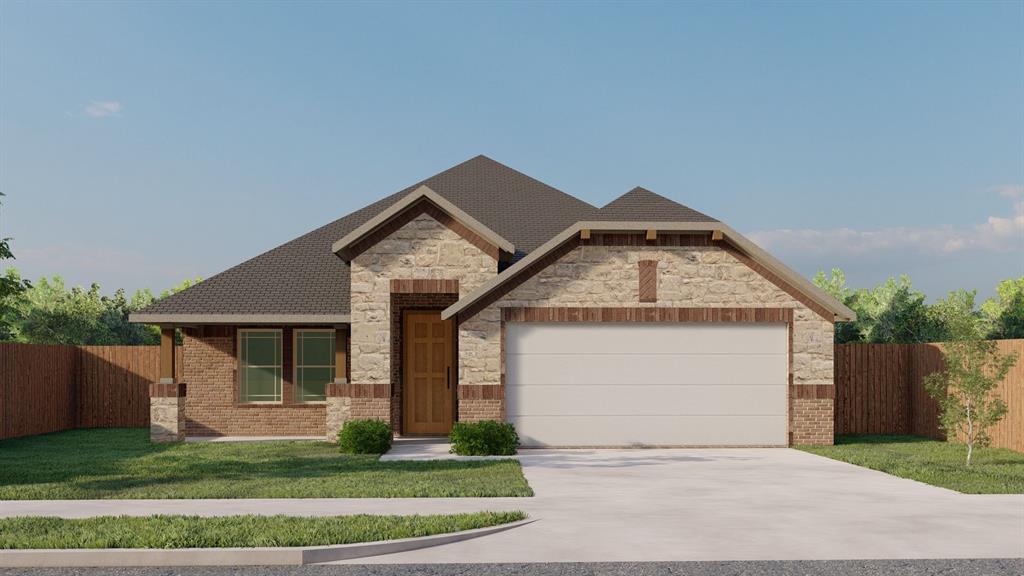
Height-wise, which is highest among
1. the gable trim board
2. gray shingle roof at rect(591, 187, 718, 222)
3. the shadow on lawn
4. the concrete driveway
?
gray shingle roof at rect(591, 187, 718, 222)

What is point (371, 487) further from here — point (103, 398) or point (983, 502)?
point (103, 398)

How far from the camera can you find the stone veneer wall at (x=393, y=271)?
22.6 metres

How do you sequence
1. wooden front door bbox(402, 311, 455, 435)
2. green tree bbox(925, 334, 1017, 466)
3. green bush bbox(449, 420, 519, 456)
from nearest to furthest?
green tree bbox(925, 334, 1017, 466) < green bush bbox(449, 420, 519, 456) < wooden front door bbox(402, 311, 455, 435)

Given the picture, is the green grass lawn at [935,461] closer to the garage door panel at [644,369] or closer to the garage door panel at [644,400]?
the garage door panel at [644,400]

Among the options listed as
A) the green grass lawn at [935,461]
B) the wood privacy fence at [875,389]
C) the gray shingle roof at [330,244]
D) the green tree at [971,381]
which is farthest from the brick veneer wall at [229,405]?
the green tree at [971,381]

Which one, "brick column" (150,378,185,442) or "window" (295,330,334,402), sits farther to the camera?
"window" (295,330,334,402)

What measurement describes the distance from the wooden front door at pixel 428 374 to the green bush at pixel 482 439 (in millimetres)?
3726

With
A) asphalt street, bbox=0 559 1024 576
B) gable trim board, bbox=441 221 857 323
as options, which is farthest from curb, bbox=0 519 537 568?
gable trim board, bbox=441 221 857 323

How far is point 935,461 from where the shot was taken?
1922 centimetres

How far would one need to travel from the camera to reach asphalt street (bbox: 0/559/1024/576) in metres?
9.16

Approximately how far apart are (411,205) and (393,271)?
4.93 ft

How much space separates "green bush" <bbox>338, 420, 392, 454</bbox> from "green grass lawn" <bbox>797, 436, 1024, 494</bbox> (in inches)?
342

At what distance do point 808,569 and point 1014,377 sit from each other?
13.9 meters

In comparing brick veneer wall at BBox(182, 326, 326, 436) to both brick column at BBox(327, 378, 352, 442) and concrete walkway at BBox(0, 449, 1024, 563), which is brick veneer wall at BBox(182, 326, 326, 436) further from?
concrete walkway at BBox(0, 449, 1024, 563)
